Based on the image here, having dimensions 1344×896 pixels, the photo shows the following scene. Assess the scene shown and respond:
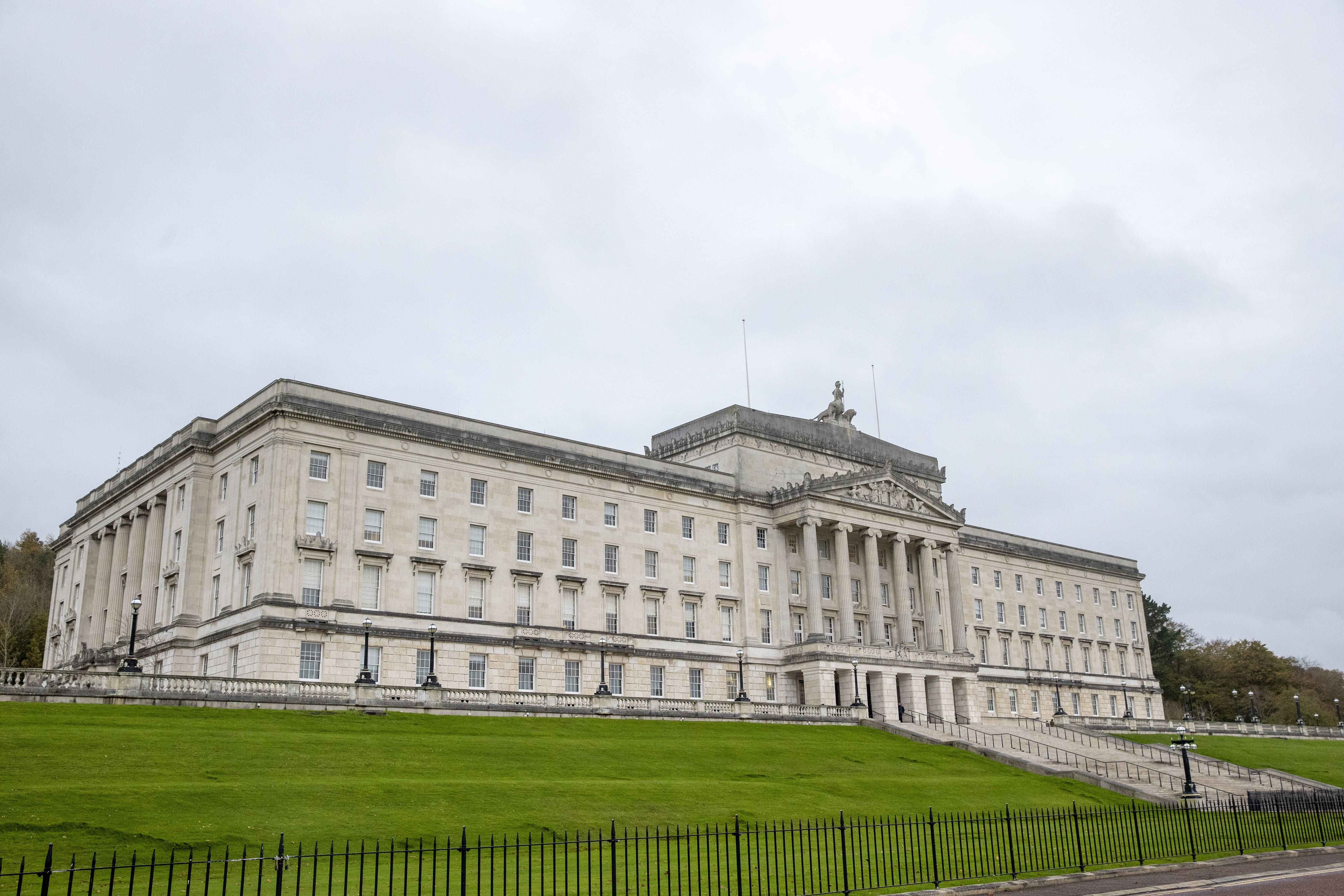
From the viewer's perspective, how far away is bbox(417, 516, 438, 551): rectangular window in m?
64.4

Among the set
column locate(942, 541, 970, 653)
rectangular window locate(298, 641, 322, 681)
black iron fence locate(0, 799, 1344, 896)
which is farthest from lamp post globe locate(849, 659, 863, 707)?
black iron fence locate(0, 799, 1344, 896)

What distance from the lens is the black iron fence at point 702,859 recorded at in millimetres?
20406

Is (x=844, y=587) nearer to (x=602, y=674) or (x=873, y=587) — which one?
(x=873, y=587)

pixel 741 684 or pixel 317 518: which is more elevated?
pixel 317 518

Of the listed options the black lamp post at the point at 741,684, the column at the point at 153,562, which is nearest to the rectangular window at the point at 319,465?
the column at the point at 153,562

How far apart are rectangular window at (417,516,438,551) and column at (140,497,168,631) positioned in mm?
16804

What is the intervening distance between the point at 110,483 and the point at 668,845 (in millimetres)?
71996

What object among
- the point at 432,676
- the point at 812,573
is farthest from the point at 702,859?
the point at 812,573

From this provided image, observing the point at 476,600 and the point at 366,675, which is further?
the point at 476,600

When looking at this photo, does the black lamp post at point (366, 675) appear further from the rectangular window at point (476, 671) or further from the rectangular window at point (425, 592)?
the rectangular window at point (476, 671)

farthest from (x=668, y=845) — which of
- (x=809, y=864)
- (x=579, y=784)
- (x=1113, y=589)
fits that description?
(x=1113, y=589)

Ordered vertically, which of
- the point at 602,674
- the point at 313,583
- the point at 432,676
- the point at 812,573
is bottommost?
the point at 432,676

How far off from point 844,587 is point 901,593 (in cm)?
702

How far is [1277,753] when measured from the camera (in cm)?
7506
